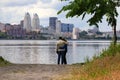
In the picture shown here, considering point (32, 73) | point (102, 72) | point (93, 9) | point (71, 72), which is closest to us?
point (102, 72)

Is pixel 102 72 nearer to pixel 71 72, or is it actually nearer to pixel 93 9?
pixel 71 72

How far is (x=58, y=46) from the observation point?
30016 mm

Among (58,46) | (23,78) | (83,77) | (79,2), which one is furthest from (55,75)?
(58,46)

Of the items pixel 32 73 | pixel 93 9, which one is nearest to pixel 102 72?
pixel 32 73

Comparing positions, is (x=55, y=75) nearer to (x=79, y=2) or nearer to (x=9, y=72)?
(x=9, y=72)

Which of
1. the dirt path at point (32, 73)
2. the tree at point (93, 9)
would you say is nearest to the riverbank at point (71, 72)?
the dirt path at point (32, 73)

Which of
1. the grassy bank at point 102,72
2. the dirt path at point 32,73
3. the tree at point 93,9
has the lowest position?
the dirt path at point 32,73

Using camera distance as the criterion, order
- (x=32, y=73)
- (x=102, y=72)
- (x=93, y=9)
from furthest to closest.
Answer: (x=93, y=9), (x=32, y=73), (x=102, y=72)

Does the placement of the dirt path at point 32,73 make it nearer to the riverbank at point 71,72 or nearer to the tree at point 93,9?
the riverbank at point 71,72


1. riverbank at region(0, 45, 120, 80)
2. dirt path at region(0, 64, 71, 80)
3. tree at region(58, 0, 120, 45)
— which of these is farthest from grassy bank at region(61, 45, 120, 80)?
tree at region(58, 0, 120, 45)

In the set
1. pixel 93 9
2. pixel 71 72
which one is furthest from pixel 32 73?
pixel 93 9

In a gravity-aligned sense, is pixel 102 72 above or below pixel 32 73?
above

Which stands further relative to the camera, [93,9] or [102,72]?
[93,9]

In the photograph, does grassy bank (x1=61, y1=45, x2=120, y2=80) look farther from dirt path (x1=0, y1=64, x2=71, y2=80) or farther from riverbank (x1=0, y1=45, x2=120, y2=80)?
dirt path (x1=0, y1=64, x2=71, y2=80)
